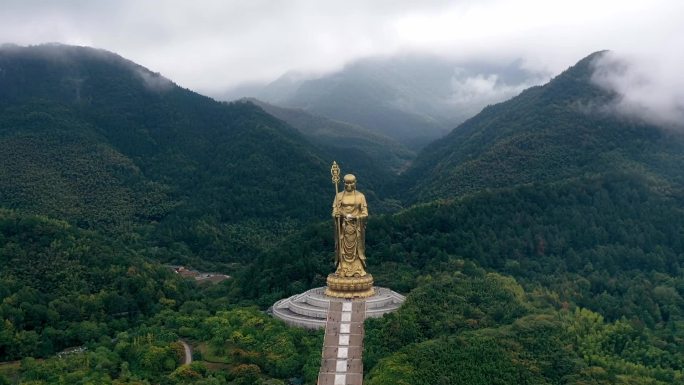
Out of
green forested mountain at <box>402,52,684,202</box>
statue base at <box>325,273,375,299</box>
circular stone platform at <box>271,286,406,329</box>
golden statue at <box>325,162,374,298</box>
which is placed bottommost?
circular stone platform at <box>271,286,406,329</box>

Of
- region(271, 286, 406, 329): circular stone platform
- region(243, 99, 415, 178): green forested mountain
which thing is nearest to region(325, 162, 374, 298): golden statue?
region(271, 286, 406, 329): circular stone platform

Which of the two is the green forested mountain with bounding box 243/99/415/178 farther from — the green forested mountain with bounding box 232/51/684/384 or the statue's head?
the statue's head

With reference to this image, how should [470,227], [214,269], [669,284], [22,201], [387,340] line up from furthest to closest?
[22,201] → [214,269] → [470,227] → [669,284] → [387,340]

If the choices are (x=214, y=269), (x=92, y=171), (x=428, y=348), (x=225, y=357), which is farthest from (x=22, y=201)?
(x=428, y=348)

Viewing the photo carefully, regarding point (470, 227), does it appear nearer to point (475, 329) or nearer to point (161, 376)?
point (475, 329)

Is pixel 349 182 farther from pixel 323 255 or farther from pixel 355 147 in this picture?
pixel 355 147

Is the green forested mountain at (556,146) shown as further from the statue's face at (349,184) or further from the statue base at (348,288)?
the statue base at (348,288)

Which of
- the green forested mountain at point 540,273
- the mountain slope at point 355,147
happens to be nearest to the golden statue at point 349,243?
the green forested mountain at point 540,273
